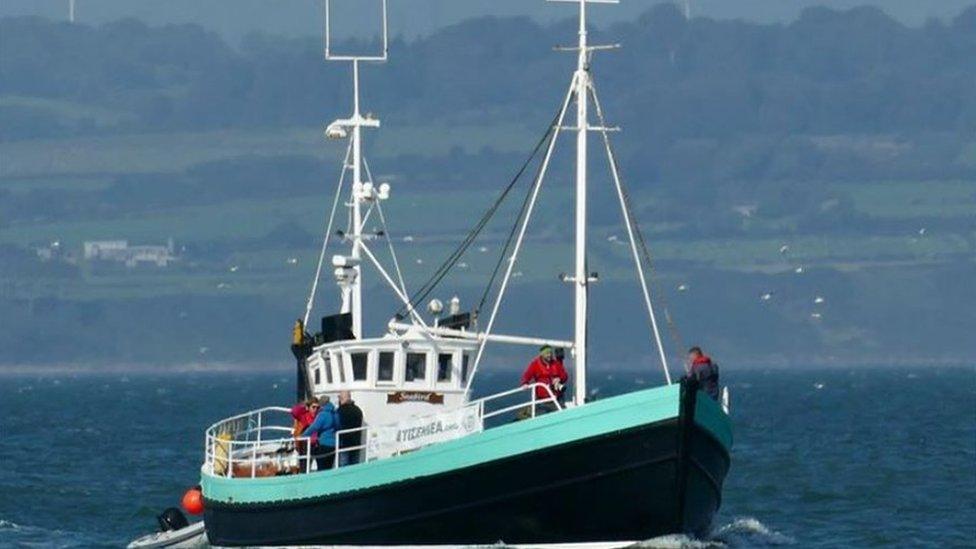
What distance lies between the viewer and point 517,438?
34125 mm

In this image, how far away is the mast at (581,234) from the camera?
34531 millimetres

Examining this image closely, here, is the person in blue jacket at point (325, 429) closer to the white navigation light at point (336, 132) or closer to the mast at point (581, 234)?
the mast at point (581, 234)

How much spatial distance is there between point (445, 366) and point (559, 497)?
15.1 feet

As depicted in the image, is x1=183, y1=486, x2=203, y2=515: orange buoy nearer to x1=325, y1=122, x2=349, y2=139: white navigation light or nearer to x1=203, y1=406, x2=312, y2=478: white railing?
x1=203, y1=406, x2=312, y2=478: white railing

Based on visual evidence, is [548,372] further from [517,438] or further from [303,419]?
[303,419]

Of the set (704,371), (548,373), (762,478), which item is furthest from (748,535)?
(762,478)

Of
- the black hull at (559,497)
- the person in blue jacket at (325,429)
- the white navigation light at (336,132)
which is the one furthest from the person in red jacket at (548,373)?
the white navigation light at (336,132)

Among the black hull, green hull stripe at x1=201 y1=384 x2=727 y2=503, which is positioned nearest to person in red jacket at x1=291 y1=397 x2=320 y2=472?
green hull stripe at x1=201 y1=384 x2=727 y2=503

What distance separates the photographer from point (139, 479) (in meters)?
61.1

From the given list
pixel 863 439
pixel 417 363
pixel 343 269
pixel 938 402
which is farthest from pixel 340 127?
pixel 938 402

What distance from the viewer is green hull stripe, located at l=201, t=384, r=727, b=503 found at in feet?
111

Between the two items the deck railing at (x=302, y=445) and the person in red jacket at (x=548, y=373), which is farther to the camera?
the person in red jacket at (x=548, y=373)

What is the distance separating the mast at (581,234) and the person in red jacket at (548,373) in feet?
2.16

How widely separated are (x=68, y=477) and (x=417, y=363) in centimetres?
2600
